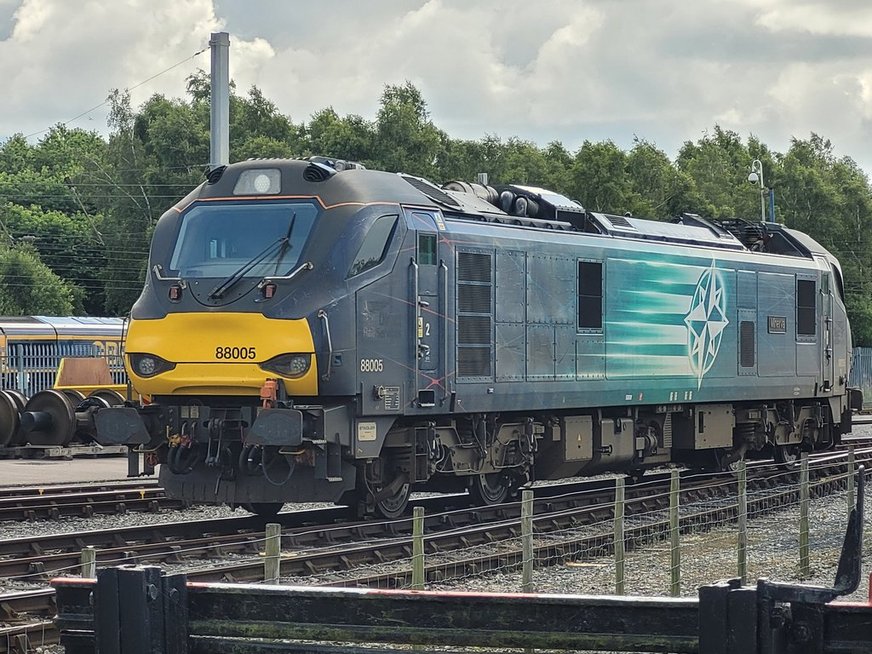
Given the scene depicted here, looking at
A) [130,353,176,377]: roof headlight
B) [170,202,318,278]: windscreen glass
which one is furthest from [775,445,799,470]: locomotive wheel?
[130,353,176,377]: roof headlight

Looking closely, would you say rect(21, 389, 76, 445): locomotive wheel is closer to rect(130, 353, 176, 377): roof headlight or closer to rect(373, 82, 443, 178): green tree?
rect(130, 353, 176, 377): roof headlight

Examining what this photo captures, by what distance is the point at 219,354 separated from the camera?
14406 millimetres

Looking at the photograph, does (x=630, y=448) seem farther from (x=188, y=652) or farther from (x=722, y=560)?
(x=188, y=652)

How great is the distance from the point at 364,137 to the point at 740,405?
37814 mm

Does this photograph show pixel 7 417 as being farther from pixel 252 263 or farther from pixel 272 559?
pixel 272 559

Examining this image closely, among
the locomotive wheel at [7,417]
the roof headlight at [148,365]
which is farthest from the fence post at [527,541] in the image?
the locomotive wheel at [7,417]

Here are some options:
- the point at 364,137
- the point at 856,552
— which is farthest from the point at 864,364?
the point at 856,552

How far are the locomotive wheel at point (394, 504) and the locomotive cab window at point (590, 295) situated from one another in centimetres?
341

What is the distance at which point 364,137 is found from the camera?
2279 inches

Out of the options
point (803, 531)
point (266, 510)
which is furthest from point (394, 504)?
point (803, 531)

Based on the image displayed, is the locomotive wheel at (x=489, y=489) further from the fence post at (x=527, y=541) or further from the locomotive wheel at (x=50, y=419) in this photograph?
the locomotive wheel at (x=50, y=419)

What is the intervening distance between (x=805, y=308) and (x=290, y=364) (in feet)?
38.7

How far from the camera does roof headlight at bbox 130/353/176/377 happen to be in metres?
14.8

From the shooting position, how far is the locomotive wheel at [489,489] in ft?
55.6
